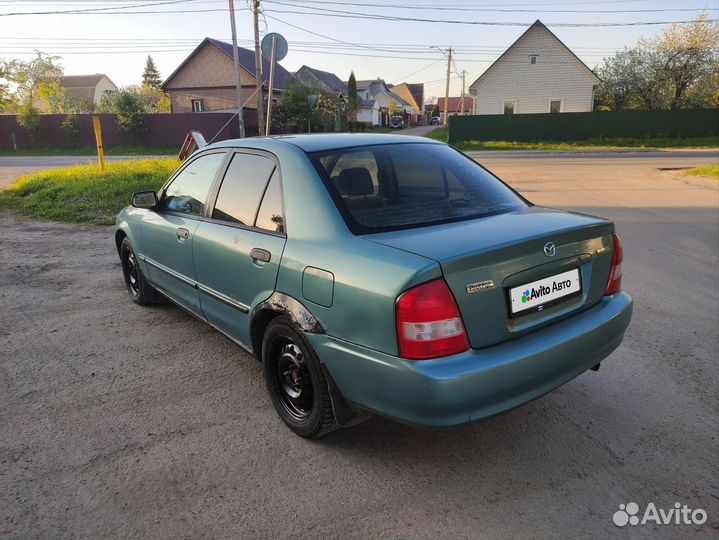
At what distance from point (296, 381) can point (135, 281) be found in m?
2.84

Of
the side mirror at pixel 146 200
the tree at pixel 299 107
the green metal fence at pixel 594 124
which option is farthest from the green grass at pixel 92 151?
the side mirror at pixel 146 200

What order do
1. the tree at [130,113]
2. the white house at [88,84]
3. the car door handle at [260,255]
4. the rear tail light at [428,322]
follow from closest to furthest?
the rear tail light at [428,322], the car door handle at [260,255], the tree at [130,113], the white house at [88,84]

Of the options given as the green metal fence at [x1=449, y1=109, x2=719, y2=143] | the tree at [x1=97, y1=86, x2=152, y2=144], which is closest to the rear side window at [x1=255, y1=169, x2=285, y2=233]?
the green metal fence at [x1=449, y1=109, x2=719, y2=143]

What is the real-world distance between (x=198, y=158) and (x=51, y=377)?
187cm

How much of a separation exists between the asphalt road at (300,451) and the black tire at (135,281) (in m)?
0.38

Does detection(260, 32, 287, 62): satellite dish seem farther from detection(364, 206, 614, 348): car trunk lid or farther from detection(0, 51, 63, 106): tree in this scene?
detection(0, 51, 63, 106): tree

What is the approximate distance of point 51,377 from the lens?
142 inches

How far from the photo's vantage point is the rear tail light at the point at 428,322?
2.16 metres

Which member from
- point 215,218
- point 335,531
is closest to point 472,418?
point 335,531

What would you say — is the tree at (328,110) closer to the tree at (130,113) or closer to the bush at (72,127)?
the tree at (130,113)

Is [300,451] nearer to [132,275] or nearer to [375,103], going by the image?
[132,275]

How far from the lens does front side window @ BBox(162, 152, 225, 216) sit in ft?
12.1

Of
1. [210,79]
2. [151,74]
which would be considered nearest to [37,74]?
[210,79]

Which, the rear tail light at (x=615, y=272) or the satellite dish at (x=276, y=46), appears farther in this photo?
the satellite dish at (x=276, y=46)
